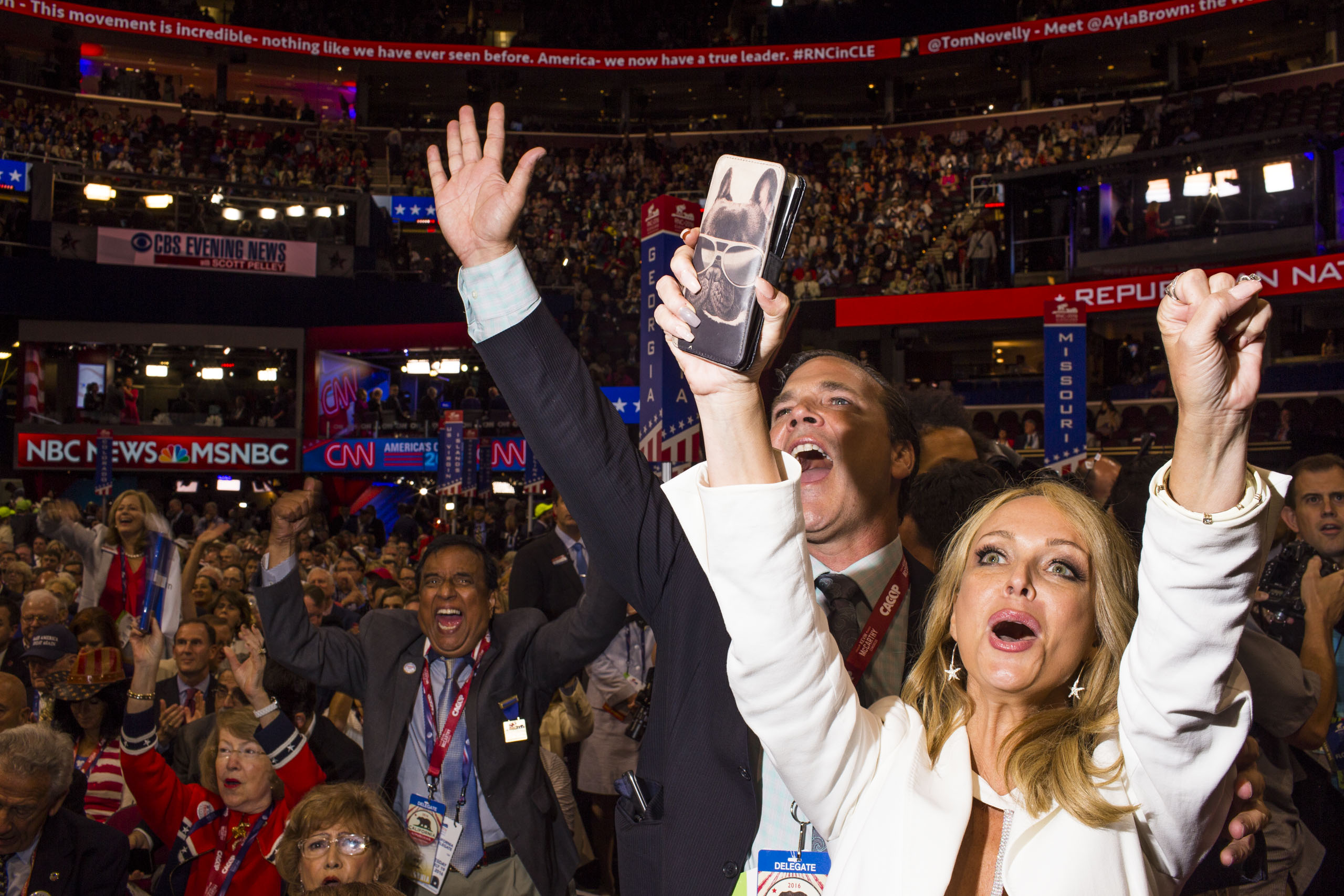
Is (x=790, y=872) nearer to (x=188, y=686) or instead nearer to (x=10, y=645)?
(x=188, y=686)

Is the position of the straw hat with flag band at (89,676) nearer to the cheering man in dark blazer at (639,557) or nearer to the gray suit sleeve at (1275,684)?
the cheering man in dark blazer at (639,557)

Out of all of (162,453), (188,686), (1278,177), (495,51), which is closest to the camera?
(188,686)

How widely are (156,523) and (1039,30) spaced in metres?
25.8

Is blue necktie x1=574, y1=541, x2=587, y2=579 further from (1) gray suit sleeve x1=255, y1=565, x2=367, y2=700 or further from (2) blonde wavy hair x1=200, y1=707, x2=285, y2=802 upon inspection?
(2) blonde wavy hair x1=200, y1=707, x2=285, y2=802

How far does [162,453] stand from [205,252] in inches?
162

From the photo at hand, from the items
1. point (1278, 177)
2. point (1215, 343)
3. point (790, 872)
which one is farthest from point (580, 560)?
point (1278, 177)

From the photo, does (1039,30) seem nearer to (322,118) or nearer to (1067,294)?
(1067,294)

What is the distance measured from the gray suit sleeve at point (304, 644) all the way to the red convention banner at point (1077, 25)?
26522 mm

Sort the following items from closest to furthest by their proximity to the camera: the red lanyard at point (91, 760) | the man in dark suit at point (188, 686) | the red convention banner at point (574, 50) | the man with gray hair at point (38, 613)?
the red lanyard at point (91, 760)
the man in dark suit at point (188, 686)
the man with gray hair at point (38, 613)
the red convention banner at point (574, 50)

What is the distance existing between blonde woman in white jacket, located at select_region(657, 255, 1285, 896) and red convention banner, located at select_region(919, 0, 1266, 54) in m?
27.0

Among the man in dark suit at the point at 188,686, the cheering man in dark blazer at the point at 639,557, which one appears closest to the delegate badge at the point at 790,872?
the cheering man in dark blazer at the point at 639,557

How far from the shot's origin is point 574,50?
29188 millimetres

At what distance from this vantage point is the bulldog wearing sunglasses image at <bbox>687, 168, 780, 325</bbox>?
3.95ft

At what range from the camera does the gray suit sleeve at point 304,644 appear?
3.17 metres
